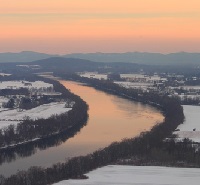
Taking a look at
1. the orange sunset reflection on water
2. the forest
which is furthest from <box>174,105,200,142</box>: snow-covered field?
the forest

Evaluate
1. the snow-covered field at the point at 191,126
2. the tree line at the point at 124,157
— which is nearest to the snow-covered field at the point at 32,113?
the snow-covered field at the point at 191,126

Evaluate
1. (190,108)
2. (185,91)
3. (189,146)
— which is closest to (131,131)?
(189,146)

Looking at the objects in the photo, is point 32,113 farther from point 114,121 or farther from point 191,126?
point 191,126

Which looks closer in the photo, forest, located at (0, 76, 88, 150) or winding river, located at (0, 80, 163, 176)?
winding river, located at (0, 80, 163, 176)

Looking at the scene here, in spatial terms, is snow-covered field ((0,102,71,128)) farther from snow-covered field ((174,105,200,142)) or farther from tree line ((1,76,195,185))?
tree line ((1,76,195,185))

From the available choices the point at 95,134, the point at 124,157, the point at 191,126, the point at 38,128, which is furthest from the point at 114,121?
the point at 124,157

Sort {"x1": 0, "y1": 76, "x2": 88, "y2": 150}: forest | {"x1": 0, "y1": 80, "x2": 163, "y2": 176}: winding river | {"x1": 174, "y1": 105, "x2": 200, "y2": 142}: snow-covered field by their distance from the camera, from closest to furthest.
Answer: {"x1": 0, "y1": 80, "x2": 163, "y2": 176}: winding river
{"x1": 0, "y1": 76, "x2": 88, "y2": 150}: forest
{"x1": 174, "y1": 105, "x2": 200, "y2": 142}: snow-covered field

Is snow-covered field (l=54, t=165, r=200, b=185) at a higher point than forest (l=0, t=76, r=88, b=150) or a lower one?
lower
